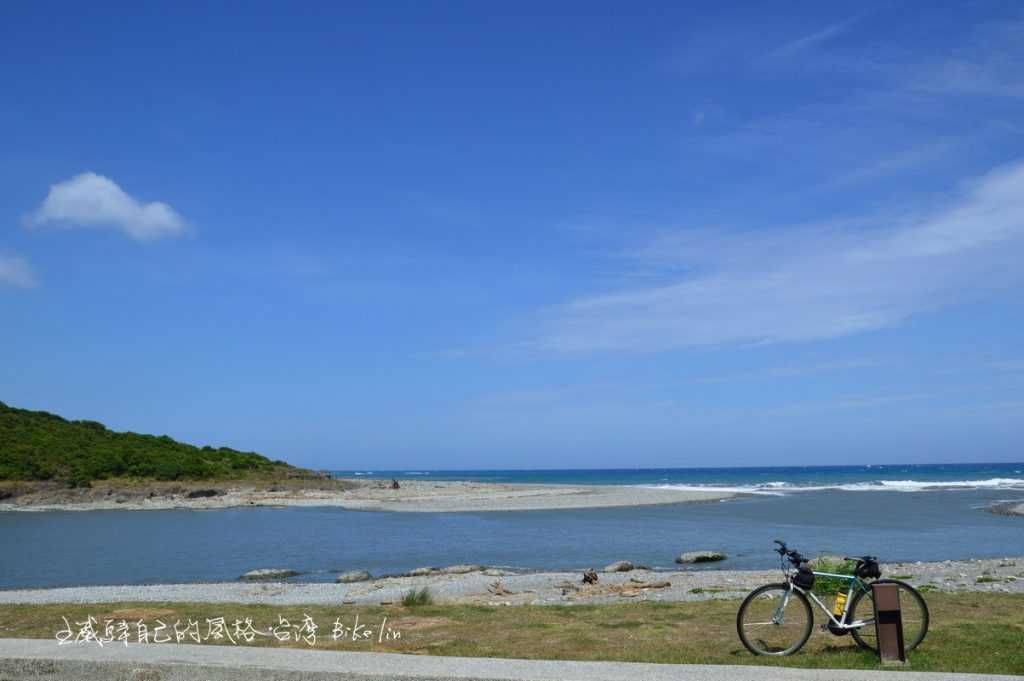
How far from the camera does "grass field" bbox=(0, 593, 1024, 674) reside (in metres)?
9.16

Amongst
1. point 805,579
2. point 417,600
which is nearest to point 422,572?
point 417,600

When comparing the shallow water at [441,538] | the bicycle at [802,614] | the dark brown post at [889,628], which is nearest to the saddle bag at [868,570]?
the bicycle at [802,614]

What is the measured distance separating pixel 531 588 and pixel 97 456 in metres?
61.7

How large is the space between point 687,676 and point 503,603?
8.94 m

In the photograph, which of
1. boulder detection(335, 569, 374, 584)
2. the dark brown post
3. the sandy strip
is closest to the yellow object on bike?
the dark brown post

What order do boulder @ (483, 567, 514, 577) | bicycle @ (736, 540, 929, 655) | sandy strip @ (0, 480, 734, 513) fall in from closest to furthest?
bicycle @ (736, 540, 929, 655)
boulder @ (483, 567, 514, 577)
sandy strip @ (0, 480, 734, 513)

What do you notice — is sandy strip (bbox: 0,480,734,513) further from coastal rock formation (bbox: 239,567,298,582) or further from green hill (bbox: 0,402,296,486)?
coastal rock formation (bbox: 239,567,298,582)

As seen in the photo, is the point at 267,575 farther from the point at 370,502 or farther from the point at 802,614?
the point at 370,502

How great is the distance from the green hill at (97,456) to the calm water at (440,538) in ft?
52.4

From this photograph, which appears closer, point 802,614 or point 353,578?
point 802,614

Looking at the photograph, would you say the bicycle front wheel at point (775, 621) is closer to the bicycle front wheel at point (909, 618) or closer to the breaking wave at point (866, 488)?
the bicycle front wheel at point (909, 618)

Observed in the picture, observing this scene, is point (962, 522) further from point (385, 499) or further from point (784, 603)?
point (385, 499)

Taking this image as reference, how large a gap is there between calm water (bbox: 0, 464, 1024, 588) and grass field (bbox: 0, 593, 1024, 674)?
10.5 metres

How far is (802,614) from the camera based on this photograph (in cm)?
932
